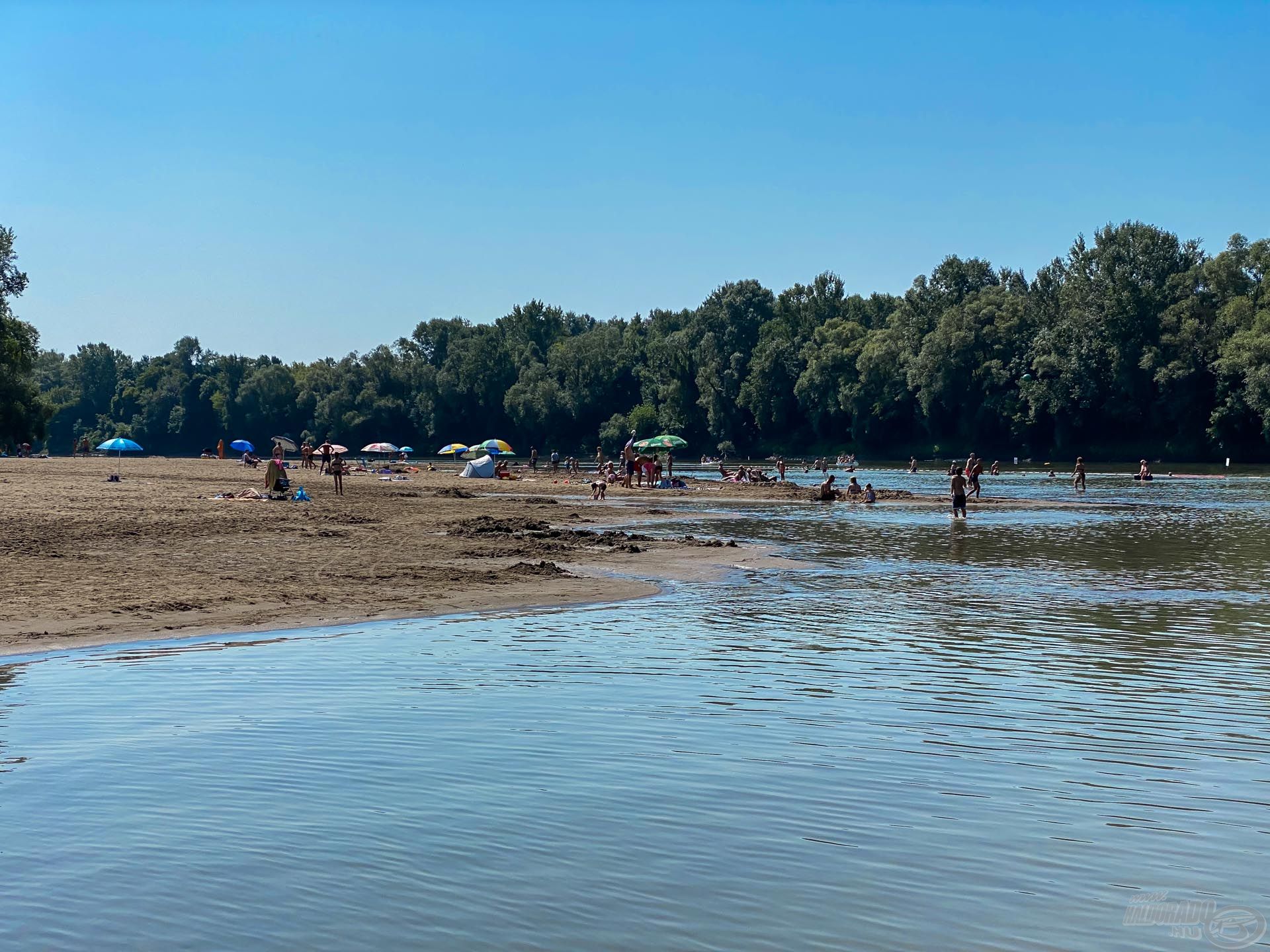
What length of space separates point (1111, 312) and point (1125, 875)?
344 feet

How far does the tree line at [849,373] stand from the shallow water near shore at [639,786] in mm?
53242

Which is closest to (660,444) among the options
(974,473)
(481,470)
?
(481,470)

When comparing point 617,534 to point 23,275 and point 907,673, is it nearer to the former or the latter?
point 907,673

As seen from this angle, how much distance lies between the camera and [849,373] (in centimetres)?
13225

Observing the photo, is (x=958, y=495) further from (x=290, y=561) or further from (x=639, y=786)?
(x=639, y=786)

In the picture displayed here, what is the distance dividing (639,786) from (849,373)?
126 meters

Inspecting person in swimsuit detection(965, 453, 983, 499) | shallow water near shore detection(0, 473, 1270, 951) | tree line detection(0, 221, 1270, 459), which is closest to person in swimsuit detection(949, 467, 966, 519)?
person in swimsuit detection(965, 453, 983, 499)

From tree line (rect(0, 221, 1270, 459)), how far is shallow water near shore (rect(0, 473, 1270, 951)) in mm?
53242

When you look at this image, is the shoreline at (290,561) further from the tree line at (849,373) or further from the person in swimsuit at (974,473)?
the tree line at (849,373)

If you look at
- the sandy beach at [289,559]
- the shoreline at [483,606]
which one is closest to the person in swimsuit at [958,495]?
the sandy beach at [289,559]

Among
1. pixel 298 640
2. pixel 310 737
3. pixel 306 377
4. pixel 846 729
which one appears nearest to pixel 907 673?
pixel 846 729

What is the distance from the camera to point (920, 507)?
155ft

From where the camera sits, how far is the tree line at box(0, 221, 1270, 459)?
9825cm

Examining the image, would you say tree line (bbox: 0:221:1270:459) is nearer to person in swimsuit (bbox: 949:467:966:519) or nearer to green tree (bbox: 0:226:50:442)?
green tree (bbox: 0:226:50:442)
